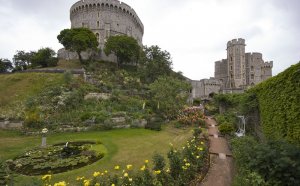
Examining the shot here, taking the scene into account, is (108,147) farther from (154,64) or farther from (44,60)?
(44,60)

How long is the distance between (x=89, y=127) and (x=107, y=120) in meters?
1.69

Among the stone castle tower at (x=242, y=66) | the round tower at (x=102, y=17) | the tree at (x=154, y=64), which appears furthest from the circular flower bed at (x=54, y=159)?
the stone castle tower at (x=242, y=66)

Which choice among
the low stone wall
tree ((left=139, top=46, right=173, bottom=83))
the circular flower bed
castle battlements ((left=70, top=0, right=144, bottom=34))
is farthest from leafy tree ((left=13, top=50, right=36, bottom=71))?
the circular flower bed

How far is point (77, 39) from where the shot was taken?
138 ft

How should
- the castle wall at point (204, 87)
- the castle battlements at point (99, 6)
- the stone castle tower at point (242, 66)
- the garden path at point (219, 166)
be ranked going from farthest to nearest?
the stone castle tower at point (242, 66) < the castle wall at point (204, 87) < the castle battlements at point (99, 6) < the garden path at point (219, 166)

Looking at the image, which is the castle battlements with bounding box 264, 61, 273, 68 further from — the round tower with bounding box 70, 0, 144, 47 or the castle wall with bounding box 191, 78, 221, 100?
the round tower with bounding box 70, 0, 144, 47

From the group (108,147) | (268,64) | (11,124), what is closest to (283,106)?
(108,147)

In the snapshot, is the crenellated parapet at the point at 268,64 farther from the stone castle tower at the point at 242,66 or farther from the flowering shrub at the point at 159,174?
the flowering shrub at the point at 159,174

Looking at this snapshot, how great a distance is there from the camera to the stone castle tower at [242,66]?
68.3 metres

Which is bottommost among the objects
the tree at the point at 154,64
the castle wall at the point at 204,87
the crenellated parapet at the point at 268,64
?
the castle wall at the point at 204,87

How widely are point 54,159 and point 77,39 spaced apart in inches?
1326

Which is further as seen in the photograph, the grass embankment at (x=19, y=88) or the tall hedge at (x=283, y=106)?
the grass embankment at (x=19, y=88)

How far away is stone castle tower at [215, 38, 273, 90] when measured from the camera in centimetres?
6831

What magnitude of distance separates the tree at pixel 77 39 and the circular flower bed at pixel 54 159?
31109 mm
